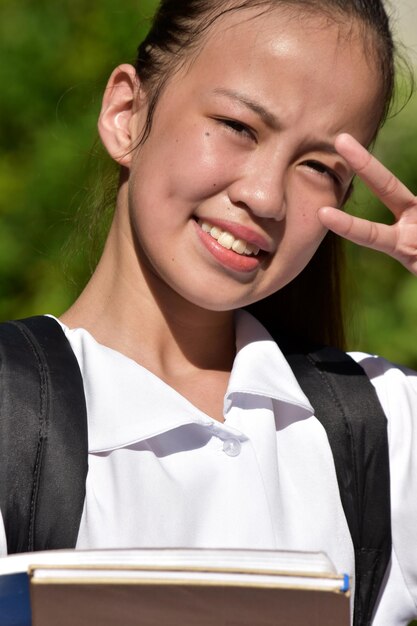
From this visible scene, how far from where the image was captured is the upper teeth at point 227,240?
1278 millimetres

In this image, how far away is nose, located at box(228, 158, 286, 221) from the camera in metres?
1.23

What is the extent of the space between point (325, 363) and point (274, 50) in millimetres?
451

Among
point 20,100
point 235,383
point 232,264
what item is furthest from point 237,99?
point 20,100

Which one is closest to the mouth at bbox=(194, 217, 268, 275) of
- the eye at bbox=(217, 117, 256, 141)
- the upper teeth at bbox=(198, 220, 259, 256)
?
the upper teeth at bbox=(198, 220, 259, 256)

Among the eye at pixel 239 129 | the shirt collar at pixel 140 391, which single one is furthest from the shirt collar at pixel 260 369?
the eye at pixel 239 129

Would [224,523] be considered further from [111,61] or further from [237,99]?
[111,61]

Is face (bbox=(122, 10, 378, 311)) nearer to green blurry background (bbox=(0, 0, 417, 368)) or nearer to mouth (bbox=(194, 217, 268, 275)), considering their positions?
mouth (bbox=(194, 217, 268, 275))

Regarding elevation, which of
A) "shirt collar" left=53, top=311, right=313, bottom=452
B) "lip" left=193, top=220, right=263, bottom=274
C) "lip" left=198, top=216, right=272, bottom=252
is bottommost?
"shirt collar" left=53, top=311, right=313, bottom=452

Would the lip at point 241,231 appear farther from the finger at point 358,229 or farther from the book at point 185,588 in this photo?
the book at point 185,588

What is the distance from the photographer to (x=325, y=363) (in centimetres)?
144

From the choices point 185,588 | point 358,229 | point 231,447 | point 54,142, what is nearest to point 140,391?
point 231,447

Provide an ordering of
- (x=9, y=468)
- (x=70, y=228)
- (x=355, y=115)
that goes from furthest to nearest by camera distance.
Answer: (x=70, y=228), (x=355, y=115), (x=9, y=468)

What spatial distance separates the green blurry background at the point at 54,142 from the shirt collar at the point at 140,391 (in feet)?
1.96

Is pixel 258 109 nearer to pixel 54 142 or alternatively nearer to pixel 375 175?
pixel 375 175
